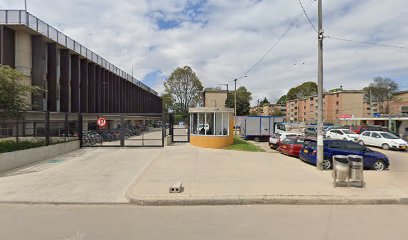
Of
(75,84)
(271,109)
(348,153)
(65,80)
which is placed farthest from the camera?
(271,109)

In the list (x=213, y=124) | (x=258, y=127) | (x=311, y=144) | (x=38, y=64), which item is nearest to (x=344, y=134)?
(x=258, y=127)

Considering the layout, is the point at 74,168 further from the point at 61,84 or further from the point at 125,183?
the point at 61,84

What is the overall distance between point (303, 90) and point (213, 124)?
97.7 metres

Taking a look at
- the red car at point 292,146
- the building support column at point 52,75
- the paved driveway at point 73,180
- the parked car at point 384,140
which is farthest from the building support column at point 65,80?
the parked car at point 384,140

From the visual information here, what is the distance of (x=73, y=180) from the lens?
9547 mm

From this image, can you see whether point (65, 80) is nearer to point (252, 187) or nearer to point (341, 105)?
point (252, 187)

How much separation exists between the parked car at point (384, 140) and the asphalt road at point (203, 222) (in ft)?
56.6

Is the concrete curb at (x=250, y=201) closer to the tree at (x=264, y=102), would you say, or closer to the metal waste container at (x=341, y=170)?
the metal waste container at (x=341, y=170)

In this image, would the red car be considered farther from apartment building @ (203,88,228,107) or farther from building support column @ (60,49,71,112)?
apartment building @ (203,88,228,107)

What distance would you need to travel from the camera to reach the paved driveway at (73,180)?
7.65 metres

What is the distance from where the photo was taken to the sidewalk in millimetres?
7230

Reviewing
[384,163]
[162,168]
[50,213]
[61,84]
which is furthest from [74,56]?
[384,163]

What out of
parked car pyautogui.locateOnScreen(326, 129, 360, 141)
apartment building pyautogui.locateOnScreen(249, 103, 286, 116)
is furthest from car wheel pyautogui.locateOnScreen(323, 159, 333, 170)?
apartment building pyautogui.locateOnScreen(249, 103, 286, 116)

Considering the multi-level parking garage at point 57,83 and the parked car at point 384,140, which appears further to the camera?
the parked car at point 384,140
